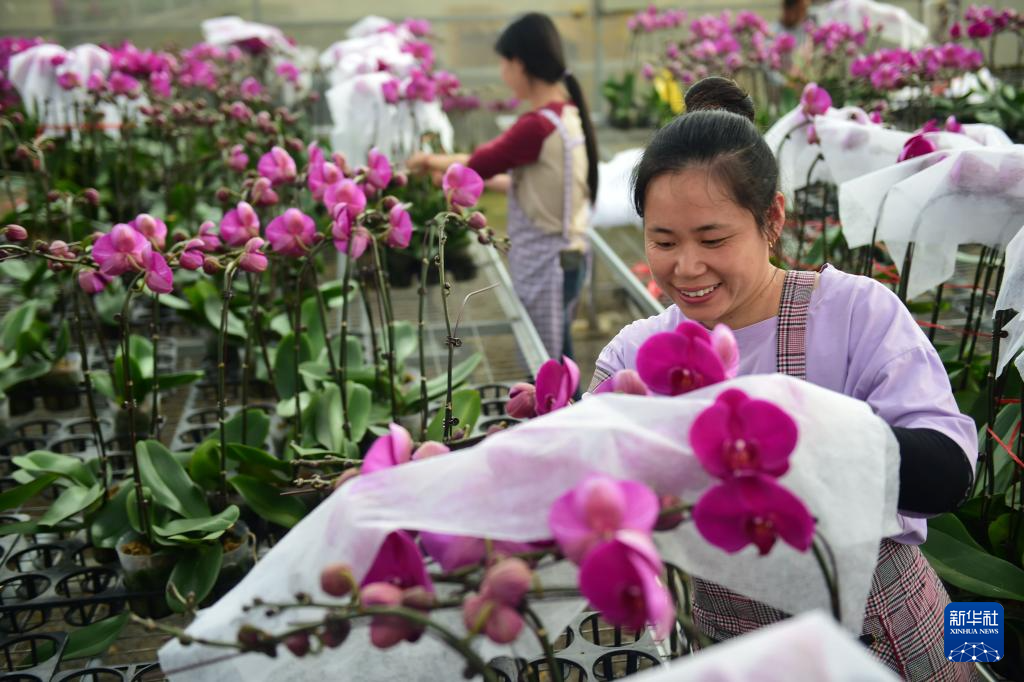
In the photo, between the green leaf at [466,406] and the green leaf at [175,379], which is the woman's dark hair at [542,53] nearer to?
the green leaf at [466,406]

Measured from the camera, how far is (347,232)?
1.32 meters

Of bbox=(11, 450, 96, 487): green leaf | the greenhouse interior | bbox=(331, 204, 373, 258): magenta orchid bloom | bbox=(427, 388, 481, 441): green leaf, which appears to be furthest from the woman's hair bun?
bbox=(11, 450, 96, 487): green leaf

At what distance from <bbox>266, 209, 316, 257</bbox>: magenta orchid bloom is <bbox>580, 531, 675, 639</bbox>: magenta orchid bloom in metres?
1.00

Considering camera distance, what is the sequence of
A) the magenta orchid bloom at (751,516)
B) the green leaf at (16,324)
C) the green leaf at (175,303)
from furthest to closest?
the green leaf at (175,303) < the green leaf at (16,324) < the magenta orchid bloom at (751,516)

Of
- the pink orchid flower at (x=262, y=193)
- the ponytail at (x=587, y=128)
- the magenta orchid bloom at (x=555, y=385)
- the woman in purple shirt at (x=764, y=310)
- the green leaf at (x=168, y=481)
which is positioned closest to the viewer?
the magenta orchid bloom at (x=555, y=385)

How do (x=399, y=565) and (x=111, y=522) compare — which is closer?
(x=399, y=565)

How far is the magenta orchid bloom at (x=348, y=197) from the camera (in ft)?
4.36

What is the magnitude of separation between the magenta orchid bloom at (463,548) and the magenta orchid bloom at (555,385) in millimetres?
111

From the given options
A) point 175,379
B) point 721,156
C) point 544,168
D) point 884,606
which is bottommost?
point 175,379

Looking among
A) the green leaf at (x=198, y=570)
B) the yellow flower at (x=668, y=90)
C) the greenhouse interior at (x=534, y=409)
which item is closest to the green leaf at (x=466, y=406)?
the greenhouse interior at (x=534, y=409)

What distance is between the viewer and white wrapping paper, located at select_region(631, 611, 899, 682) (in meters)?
0.37

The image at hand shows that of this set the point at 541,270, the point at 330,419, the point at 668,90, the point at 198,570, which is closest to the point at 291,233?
the point at 330,419

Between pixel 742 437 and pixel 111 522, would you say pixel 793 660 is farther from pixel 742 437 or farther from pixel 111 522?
pixel 111 522

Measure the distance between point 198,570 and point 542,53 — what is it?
55.0 inches
